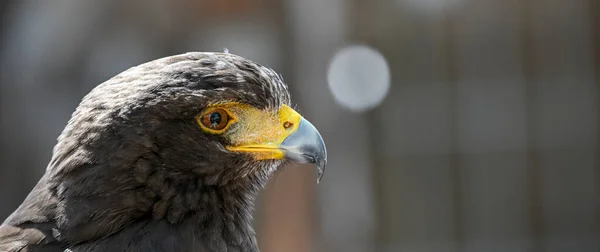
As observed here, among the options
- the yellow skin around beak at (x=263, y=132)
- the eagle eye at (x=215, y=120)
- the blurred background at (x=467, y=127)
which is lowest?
the blurred background at (x=467, y=127)

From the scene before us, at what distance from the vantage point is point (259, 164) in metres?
2.24

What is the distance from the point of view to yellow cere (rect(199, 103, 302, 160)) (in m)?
2.16

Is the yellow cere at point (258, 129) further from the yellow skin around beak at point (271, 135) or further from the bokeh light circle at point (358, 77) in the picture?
the bokeh light circle at point (358, 77)

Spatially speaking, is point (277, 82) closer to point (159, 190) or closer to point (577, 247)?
point (159, 190)

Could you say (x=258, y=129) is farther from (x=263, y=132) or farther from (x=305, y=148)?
(x=305, y=148)

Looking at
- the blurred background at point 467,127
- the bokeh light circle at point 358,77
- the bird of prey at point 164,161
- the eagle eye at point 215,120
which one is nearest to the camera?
the bird of prey at point 164,161

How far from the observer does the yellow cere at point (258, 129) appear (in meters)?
2.16

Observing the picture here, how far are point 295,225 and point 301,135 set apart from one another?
2169 millimetres

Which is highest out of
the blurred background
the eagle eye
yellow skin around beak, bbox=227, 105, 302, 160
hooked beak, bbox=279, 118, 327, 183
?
the eagle eye

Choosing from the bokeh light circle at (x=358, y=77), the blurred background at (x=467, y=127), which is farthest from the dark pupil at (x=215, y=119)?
the blurred background at (x=467, y=127)

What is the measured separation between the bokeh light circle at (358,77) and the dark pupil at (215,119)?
301 centimetres

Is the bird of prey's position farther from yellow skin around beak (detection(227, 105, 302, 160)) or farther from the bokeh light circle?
the bokeh light circle

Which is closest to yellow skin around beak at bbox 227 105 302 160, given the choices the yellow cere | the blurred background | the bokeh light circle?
the yellow cere

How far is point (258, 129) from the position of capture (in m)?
2.20
